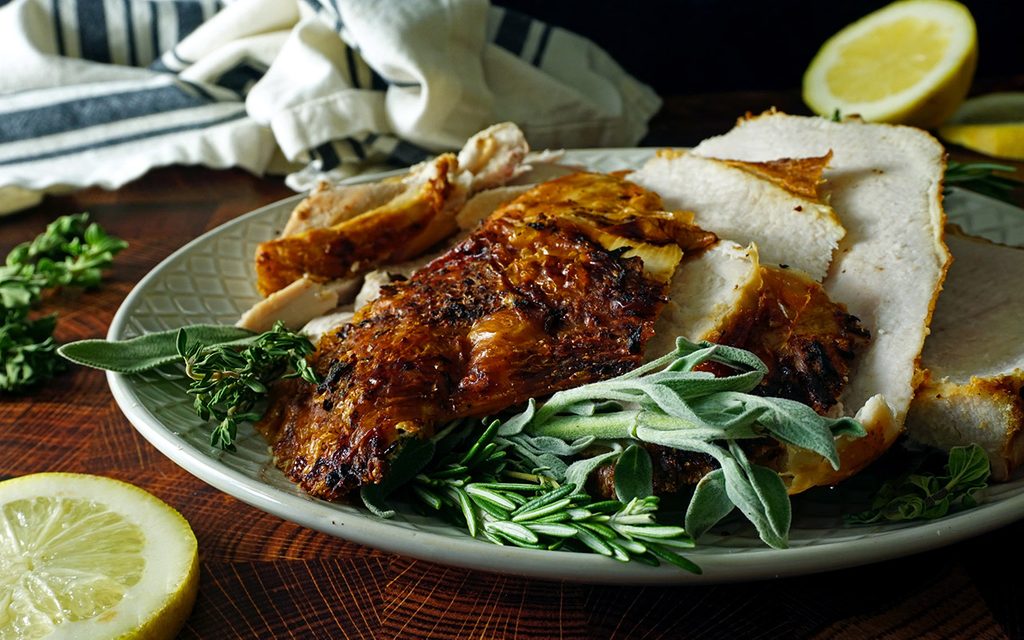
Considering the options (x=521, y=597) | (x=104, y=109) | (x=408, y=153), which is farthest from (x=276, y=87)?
(x=521, y=597)

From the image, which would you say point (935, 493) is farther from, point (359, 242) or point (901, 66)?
point (901, 66)

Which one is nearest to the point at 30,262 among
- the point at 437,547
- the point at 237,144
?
the point at 237,144

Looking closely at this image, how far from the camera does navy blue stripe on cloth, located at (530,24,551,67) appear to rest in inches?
212

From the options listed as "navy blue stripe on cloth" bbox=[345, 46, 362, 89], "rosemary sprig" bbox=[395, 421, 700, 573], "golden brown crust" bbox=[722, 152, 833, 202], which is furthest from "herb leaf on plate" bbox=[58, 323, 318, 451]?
"navy blue stripe on cloth" bbox=[345, 46, 362, 89]

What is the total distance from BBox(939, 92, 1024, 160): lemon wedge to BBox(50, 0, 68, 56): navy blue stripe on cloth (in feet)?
15.1

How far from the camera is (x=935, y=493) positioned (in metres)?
2.12

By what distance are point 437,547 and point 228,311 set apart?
1.54 m

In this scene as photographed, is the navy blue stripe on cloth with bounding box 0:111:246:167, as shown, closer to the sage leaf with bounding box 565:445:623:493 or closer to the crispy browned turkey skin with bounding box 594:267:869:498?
the crispy browned turkey skin with bounding box 594:267:869:498

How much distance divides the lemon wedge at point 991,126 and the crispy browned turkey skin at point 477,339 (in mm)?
2949

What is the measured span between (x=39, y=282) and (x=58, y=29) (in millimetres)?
2297

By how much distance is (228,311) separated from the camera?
3225 mm

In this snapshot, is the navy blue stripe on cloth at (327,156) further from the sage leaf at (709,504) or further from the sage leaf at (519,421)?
the sage leaf at (709,504)

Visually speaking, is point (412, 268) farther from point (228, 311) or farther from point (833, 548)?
point (833, 548)

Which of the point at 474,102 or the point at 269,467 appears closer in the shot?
the point at 269,467
